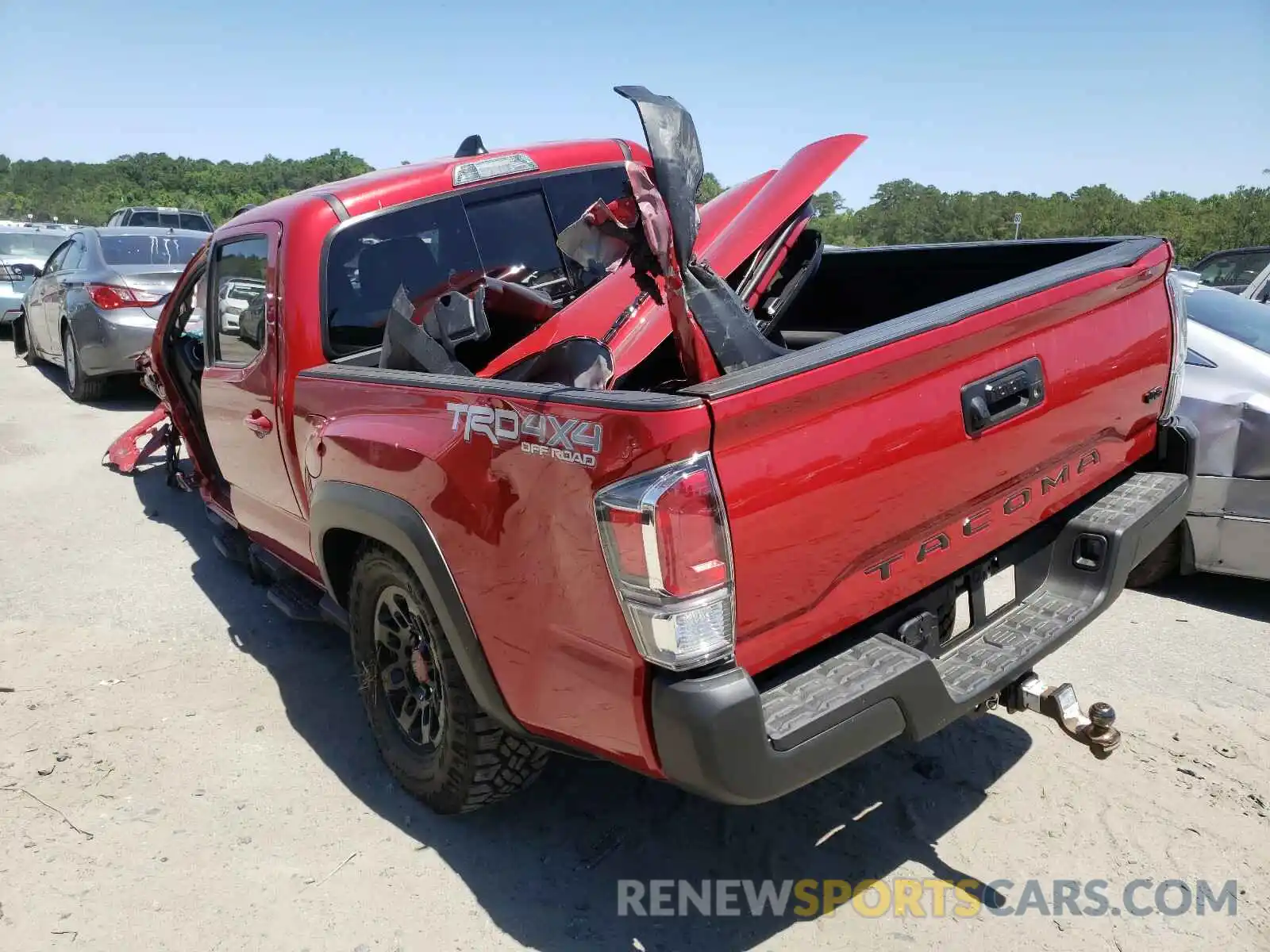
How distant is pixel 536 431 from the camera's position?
2.18 metres

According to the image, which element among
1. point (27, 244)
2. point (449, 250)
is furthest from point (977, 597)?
point (27, 244)

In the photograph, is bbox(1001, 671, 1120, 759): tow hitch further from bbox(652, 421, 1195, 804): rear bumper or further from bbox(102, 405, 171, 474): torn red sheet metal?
bbox(102, 405, 171, 474): torn red sheet metal

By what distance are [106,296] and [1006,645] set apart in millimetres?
8982

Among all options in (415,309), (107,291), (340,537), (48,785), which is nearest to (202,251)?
(415,309)

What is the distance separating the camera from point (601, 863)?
2891 mm

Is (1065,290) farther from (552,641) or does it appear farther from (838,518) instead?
(552,641)

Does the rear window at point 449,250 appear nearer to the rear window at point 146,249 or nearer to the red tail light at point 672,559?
the red tail light at point 672,559

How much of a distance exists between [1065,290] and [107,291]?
8904mm

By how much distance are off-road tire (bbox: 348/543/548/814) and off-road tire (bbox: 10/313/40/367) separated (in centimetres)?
1125

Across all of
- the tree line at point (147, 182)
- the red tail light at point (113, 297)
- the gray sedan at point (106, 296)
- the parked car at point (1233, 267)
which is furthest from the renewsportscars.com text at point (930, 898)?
the tree line at point (147, 182)

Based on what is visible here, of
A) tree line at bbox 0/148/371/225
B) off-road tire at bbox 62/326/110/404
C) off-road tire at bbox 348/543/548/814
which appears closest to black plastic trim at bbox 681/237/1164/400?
off-road tire at bbox 348/543/548/814

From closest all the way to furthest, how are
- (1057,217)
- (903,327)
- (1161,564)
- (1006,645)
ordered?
(903,327) < (1006,645) < (1161,564) < (1057,217)

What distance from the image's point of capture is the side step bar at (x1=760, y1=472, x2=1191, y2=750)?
214 centimetres

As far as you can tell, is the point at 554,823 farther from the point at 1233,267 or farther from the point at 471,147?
the point at 1233,267
